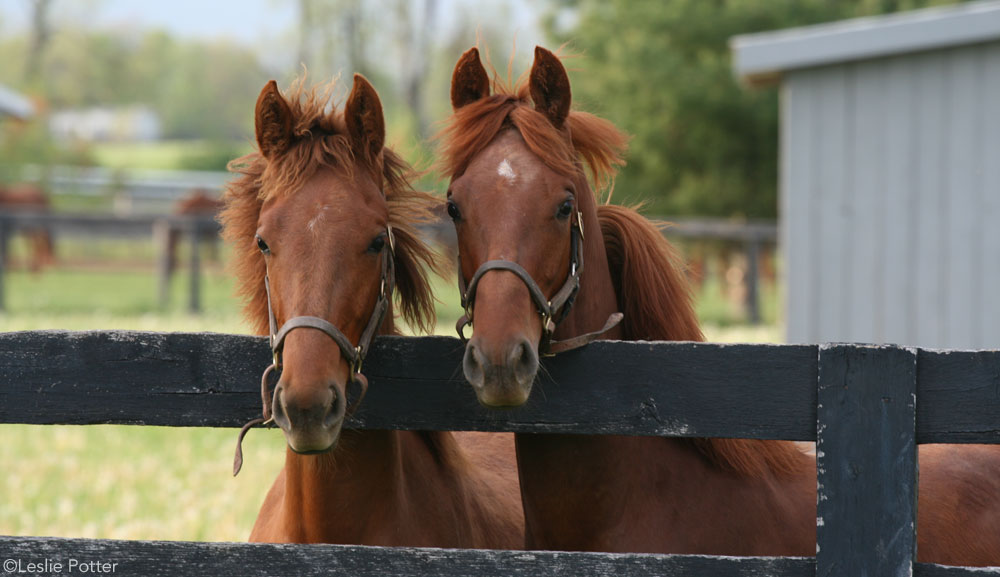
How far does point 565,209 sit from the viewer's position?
2.86 metres

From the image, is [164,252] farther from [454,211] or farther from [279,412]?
[279,412]

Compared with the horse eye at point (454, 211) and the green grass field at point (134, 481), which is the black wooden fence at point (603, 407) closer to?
the green grass field at point (134, 481)

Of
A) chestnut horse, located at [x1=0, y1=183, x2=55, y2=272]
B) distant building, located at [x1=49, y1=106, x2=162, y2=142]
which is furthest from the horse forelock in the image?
distant building, located at [x1=49, y1=106, x2=162, y2=142]

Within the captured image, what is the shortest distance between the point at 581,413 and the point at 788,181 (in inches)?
256

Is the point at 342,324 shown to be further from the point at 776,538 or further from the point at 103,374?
the point at 776,538

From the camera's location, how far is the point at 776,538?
3.05 metres

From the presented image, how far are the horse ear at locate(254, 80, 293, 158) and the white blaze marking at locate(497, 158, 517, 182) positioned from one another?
2.04 ft

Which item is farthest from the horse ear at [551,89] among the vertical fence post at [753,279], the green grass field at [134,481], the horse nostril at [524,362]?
the vertical fence post at [753,279]

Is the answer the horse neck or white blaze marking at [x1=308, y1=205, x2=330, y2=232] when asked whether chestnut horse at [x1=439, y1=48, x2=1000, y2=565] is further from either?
white blaze marking at [x1=308, y1=205, x2=330, y2=232]

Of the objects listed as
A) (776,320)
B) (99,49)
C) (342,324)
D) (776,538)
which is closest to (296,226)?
(342,324)

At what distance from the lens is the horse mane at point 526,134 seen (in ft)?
9.64

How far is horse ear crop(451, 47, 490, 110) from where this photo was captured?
10.2ft

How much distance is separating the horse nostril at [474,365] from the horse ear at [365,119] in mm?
814
